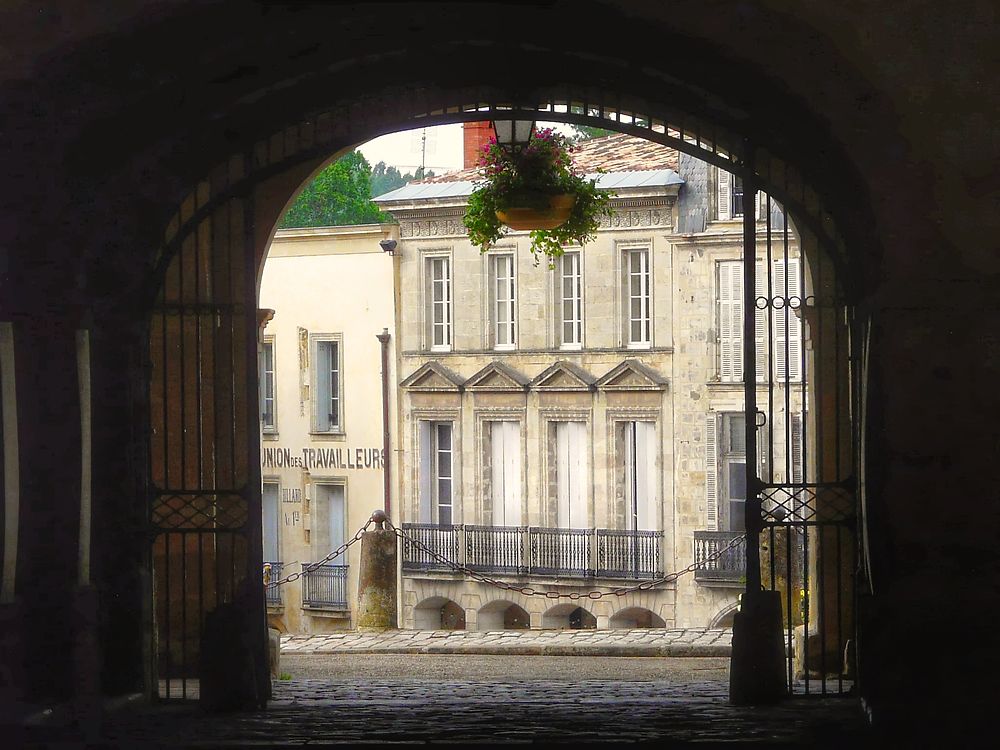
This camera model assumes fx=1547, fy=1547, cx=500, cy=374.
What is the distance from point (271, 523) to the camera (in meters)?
29.1

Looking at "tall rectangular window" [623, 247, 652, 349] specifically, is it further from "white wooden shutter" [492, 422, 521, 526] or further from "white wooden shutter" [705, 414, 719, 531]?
"white wooden shutter" [492, 422, 521, 526]

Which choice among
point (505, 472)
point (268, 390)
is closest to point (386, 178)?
point (268, 390)

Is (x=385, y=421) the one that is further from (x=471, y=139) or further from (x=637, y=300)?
(x=471, y=139)

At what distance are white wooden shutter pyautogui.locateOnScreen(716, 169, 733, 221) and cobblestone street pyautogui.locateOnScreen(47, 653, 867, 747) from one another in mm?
15053

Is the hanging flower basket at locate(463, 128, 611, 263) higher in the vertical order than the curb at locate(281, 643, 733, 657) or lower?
higher

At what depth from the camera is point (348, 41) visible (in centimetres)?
737

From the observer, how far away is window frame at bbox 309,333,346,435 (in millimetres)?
28656

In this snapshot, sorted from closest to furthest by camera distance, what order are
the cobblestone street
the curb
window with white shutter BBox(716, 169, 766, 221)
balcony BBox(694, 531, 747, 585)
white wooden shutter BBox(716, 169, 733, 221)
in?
the cobblestone street, the curb, balcony BBox(694, 531, 747, 585), window with white shutter BBox(716, 169, 766, 221), white wooden shutter BBox(716, 169, 733, 221)

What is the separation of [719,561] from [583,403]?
3627 millimetres

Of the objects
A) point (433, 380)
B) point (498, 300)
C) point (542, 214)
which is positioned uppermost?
point (498, 300)

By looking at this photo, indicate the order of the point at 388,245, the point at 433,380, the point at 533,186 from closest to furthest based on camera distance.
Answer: the point at 533,186 < the point at 388,245 < the point at 433,380

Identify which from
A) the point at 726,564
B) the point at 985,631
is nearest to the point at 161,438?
the point at 985,631

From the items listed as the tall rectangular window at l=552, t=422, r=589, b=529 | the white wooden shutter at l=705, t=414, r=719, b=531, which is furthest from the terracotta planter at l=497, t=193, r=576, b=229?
the tall rectangular window at l=552, t=422, r=589, b=529

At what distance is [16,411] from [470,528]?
19957 millimetres
